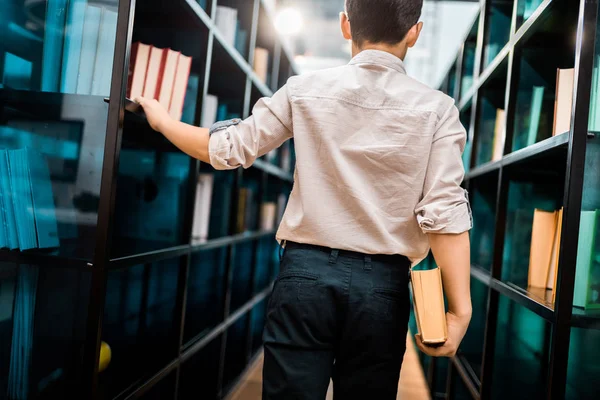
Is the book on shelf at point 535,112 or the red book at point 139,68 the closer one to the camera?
the red book at point 139,68

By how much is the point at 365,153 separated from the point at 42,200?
80 centimetres

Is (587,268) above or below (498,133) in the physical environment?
below

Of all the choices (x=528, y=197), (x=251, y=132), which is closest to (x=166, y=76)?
(x=251, y=132)

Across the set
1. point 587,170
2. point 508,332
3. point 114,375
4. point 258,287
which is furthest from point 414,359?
point 587,170

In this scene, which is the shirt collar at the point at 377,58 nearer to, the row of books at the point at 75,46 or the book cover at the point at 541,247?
the row of books at the point at 75,46

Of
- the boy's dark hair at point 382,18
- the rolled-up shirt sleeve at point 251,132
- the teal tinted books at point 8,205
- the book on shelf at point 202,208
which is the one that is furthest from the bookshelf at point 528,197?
the teal tinted books at point 8,205

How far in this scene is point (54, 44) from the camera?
1.35 meters

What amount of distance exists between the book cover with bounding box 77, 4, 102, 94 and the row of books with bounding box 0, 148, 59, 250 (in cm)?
21

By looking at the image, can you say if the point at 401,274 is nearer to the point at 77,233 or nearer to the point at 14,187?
the point at 77,233

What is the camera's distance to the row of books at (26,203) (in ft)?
4.21

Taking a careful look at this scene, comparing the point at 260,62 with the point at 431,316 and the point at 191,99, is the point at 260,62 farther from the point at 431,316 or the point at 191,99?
the point at 431,316

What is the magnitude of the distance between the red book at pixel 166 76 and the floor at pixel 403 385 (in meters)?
1.69

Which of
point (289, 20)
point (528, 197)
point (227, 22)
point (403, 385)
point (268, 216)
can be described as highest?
point (289, 20)

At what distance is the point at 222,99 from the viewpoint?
2.70 metres
